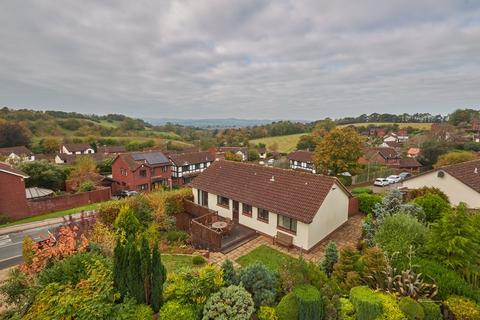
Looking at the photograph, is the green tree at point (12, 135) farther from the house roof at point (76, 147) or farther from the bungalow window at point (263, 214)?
the bungalow window at point (263, 214)

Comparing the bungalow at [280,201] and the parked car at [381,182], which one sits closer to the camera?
the bungalow at [280,201]

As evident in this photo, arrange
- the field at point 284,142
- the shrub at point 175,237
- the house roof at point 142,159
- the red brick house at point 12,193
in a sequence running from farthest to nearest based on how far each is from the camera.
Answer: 1. the field at point 284,142
2. the house roof at point 142,159
3. the red brick house at point 12,193
4. the shrub at point 175,237

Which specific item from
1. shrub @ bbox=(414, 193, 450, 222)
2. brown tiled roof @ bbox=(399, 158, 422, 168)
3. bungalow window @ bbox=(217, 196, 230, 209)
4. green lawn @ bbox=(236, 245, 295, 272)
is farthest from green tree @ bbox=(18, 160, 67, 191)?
brown tiled roof @ bbox=(399, 158, 422, 168)

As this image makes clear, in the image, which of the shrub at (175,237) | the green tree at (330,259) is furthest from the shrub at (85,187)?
the green tree at (330,259)

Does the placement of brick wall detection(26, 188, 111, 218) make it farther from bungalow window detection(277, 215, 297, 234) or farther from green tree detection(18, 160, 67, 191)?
bungalow window detection(277, 215, 297, 234)

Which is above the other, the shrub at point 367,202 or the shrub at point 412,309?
the shrub at point 412,309

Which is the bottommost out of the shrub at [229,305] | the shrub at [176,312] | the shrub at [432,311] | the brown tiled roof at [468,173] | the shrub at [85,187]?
the shrub at [85,187]

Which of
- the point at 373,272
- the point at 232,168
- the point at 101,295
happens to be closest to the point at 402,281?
the point at 373,272

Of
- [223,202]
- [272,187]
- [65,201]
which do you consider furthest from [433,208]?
[65,201]
